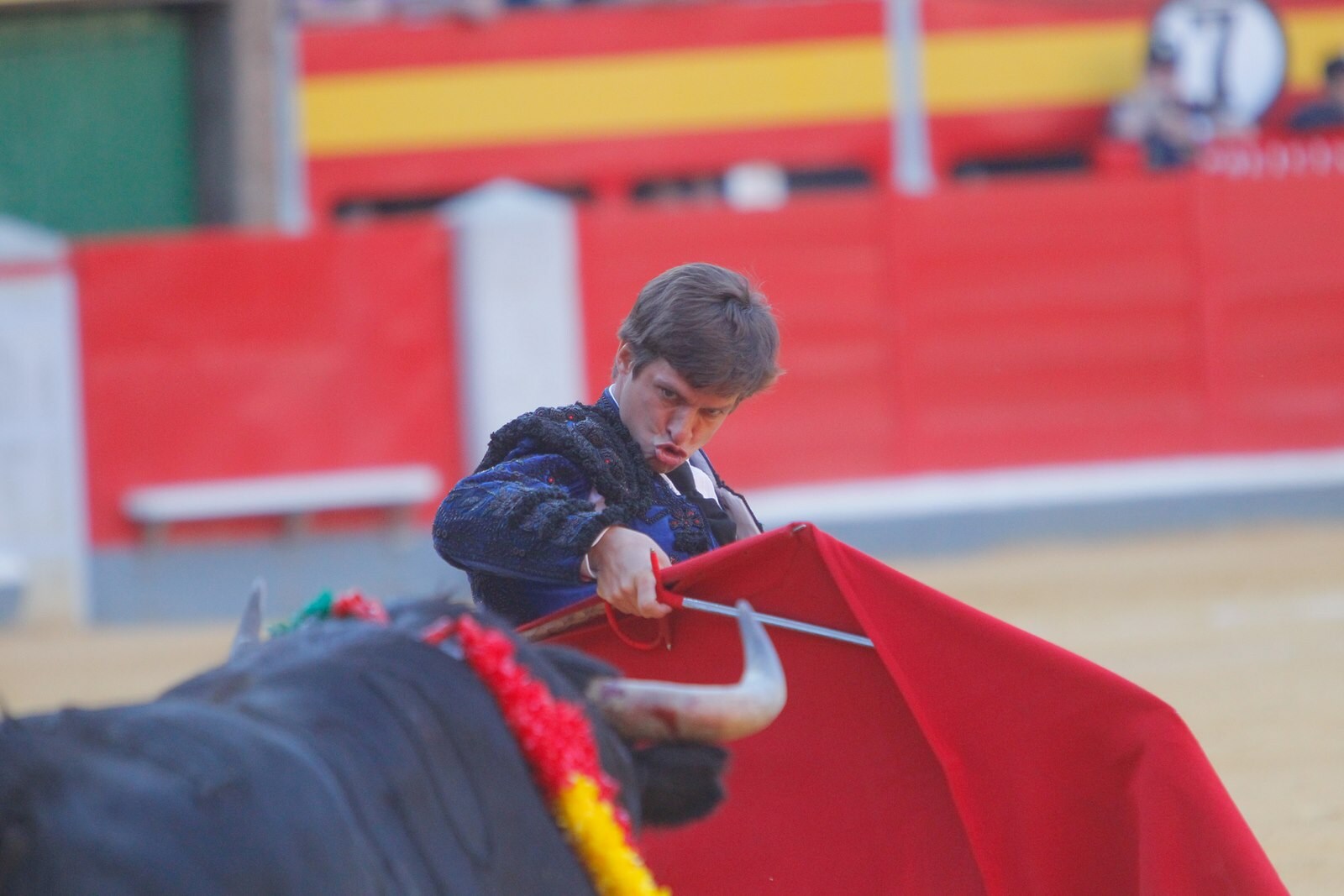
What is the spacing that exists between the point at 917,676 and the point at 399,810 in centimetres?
85

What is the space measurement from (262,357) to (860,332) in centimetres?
279

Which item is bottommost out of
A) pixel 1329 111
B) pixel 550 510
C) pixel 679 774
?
pixel 679 774

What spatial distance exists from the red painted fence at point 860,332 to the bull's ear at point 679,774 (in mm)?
6408

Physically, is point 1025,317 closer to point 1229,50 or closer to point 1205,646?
point 1229,50

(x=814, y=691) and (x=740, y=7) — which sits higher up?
(x=740, y=7)

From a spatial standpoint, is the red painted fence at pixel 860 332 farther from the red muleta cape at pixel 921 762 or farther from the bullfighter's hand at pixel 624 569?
the bullfighter's hand at pixel 624 569

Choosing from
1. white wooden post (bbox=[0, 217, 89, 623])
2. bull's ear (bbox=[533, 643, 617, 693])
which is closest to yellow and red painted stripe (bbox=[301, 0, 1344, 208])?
white wooden post (bbox=[0, 217, 89, 623])

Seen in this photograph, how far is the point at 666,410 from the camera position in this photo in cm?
205

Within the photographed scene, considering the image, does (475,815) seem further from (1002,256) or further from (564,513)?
(1002,256)

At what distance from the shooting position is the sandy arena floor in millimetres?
3619

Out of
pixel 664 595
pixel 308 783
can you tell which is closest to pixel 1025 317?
pixel 664 595

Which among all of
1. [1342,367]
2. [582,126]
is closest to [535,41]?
Answer: [582,126]

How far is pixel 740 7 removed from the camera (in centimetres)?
1031

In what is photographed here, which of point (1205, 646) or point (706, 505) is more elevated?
point (706, 505)
